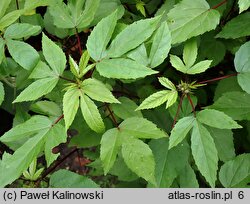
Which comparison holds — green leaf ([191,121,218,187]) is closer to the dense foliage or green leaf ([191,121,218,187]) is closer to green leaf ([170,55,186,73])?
the dense foliage

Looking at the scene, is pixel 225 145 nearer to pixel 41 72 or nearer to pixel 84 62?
pixel 84 62

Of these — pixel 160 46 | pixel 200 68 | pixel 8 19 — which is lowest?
pixel 200 68

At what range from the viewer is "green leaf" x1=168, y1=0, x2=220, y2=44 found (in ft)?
4.49

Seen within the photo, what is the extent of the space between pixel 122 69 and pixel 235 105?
0.55 meters

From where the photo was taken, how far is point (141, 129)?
1.28 m

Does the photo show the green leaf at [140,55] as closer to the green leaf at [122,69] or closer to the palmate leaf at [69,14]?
the green leaf at [122,69]

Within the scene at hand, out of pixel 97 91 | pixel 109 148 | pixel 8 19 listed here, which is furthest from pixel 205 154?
pixel 8 19

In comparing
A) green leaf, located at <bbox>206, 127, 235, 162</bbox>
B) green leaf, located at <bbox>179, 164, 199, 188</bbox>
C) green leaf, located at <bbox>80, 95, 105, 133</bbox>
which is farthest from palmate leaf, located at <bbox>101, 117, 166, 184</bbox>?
green leaf, located at <bbox>206, 127, 235, 162</bbox>

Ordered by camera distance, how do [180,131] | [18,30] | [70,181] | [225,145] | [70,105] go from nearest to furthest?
1. [70,105]
2. [180,131]
3. [18,30]
4. [70,181]
5. [225,145]

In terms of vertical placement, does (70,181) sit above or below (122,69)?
below

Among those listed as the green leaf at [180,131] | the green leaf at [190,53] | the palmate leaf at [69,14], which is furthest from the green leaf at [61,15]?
the green leaf at [180,131]

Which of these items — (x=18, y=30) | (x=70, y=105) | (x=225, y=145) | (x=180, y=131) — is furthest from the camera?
(x=225, y=145)

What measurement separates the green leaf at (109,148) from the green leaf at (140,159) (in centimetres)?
3
